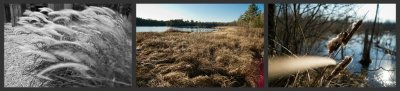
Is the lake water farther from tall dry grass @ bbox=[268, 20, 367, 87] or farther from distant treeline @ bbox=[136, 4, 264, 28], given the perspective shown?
tall dry grass @ bbox=[268, 20, 367, 87]

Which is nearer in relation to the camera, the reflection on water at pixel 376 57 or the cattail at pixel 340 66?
the cattail at pixel 340 66

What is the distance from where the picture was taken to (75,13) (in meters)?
7.38

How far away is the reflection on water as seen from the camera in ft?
24.0

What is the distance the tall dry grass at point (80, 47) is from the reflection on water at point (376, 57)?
266cm

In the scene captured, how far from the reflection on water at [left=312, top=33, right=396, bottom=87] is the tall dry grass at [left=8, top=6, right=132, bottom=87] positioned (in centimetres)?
266

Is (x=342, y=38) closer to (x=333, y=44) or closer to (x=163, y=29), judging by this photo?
(x=333, y=44)

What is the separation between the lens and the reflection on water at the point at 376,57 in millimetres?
7314

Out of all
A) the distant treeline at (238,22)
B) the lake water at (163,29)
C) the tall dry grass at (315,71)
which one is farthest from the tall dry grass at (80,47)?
the tall dry grass at (315,71)

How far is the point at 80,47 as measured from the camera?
730 cm

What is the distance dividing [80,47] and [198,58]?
159 centimetres

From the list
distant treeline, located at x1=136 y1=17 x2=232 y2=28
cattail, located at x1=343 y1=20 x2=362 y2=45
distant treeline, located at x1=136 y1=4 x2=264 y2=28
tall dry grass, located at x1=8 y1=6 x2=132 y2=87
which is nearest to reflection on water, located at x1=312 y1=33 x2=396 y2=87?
cattail, located at x1=343 y1=20 x2=362 y2=45

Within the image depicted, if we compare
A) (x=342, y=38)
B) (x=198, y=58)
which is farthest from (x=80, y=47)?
(x=342, y=38)

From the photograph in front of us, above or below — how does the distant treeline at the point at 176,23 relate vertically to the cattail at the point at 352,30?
above

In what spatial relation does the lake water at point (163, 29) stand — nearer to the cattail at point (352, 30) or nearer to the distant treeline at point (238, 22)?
the distant treeline at point (238, 22)
